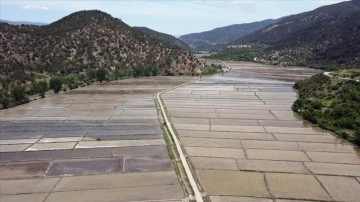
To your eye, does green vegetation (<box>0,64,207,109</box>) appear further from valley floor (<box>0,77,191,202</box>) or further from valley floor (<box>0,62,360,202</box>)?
valley floor (<box>0,62,360,202</box>)

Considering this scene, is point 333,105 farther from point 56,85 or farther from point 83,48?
point 83,48

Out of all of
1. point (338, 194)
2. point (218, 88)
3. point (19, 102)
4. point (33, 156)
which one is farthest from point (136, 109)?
point (338, 194)

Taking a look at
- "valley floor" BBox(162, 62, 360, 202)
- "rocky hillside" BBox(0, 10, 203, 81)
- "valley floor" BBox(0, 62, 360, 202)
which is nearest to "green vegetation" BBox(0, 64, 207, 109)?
"rocky hillside" BBox(0, 10, 203, 81)

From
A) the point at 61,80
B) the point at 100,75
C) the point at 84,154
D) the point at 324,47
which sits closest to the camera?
the point at 84,154

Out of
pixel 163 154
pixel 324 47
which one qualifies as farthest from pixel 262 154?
pixel 324 47

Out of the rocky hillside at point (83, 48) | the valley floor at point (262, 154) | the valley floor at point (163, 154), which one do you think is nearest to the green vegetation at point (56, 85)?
the rocky hillside at point (83, 48)

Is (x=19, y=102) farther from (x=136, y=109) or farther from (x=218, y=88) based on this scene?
(x=218, y=88)
